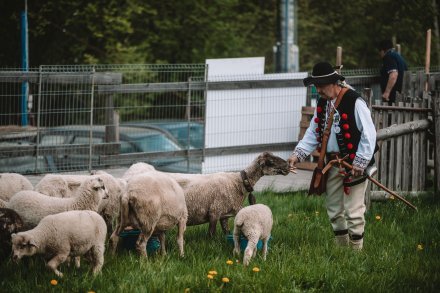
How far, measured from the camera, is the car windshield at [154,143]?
14.2 metres

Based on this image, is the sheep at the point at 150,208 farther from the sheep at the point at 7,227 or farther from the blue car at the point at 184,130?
the blue car at the point at 184,130

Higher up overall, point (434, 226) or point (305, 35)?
point (305, 35)

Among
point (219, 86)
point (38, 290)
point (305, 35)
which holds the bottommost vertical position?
point (38, 290)

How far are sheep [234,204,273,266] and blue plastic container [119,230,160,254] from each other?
1.04 meters

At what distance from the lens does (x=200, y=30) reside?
88.2 ft

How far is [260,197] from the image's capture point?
11.8 metres

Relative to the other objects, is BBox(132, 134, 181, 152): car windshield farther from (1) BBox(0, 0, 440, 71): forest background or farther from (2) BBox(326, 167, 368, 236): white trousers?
(1) BBox(0, 0, 440, 71): forest background

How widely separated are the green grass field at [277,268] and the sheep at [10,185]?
1.12m

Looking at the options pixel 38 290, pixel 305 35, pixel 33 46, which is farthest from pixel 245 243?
pixel 305 35

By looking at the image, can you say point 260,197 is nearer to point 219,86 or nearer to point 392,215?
point 392,215

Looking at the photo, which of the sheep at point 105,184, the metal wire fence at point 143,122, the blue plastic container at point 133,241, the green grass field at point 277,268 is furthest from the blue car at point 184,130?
the blue plastic container at point 133,241

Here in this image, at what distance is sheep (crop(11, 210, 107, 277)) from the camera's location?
22.6 ft

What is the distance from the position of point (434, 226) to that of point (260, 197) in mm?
2861

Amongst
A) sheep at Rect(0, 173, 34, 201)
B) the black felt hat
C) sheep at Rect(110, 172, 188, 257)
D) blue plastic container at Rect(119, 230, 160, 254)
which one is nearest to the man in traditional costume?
the black felt hat
